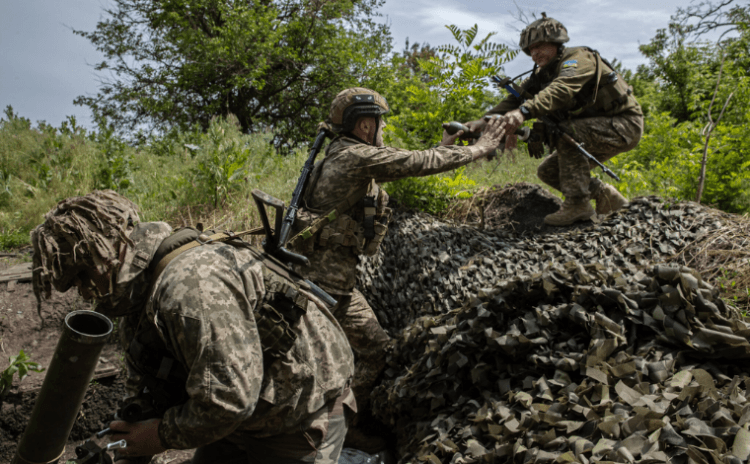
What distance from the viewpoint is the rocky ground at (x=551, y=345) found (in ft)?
7.22

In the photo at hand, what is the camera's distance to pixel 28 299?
4.74 meters

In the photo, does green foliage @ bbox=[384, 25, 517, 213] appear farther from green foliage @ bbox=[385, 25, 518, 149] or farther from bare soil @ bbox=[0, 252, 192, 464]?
bare soil @ bbox=[0, 252, 192, 464]

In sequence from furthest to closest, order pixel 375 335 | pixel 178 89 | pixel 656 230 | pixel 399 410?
pixel 178 89, pixel 656 230, pixel 375 335, pixel 399 410

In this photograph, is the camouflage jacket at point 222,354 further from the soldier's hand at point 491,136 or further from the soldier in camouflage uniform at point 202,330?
the soldier's hand at point 491,136

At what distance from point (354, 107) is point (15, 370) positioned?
137 inches

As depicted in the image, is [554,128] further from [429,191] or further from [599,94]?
[429,191]

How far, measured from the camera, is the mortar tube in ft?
5.59

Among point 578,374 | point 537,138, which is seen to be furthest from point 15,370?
point 537,138

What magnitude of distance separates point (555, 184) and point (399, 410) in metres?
3.70

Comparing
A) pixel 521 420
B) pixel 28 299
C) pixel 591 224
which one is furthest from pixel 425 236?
pixel 28 299

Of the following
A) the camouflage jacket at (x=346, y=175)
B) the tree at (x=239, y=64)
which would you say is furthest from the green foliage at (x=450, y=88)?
the tree at (x=239, y=64)

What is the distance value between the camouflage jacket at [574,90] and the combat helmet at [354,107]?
186 centimetres

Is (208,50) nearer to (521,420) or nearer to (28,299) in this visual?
(28,299)

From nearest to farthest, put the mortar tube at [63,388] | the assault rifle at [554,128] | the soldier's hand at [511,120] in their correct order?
the mortar tube at [63,388] → the soldier's hand at [511,120] → the assault rifle at [554,128]
